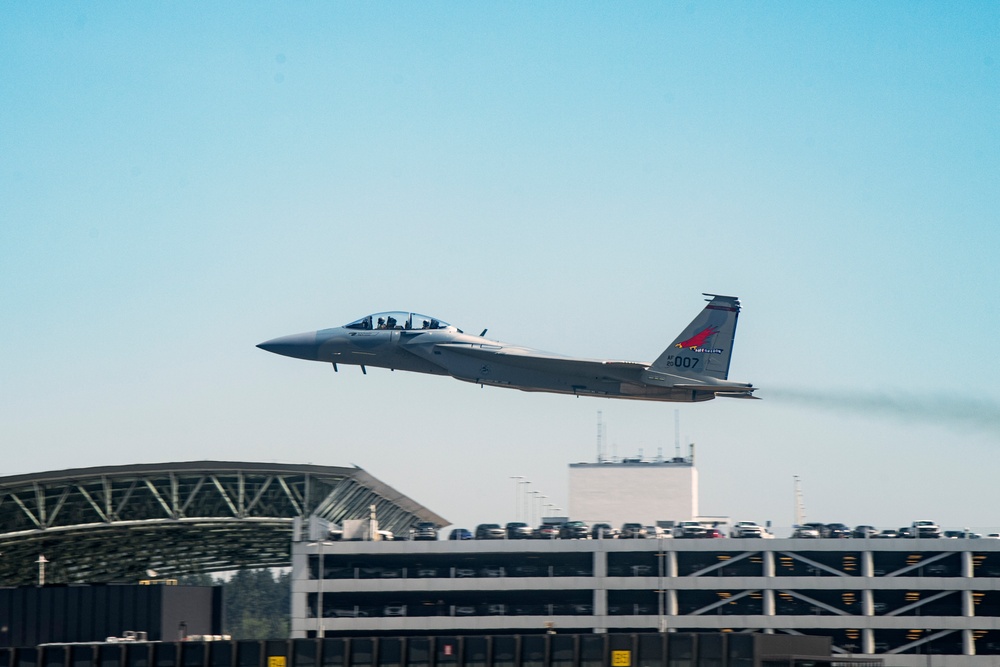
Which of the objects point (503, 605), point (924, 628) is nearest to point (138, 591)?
point (503, 605)

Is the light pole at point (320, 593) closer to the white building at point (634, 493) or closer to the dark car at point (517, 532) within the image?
the dark car at point (517, 532)

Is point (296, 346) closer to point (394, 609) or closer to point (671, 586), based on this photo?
point (394, 609)

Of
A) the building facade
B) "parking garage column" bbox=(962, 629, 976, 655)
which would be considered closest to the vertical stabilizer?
the building facade

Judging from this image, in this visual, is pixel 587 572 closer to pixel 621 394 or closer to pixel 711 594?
pixel 711 594

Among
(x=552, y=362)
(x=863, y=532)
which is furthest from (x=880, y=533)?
(x=552, y=362)

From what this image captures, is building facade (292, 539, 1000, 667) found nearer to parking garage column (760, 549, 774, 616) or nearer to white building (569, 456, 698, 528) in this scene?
parking garage column (760, 549, 774, 616)

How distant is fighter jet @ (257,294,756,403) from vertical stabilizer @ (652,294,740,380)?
0.04 m

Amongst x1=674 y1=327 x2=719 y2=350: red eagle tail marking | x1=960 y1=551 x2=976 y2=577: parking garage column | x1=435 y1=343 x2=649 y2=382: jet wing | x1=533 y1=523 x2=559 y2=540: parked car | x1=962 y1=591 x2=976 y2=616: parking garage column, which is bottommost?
x1=962 y1=591 x2=976 y2=616: parking garage column

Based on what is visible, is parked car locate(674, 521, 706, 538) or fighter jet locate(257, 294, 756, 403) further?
parked car locate(674, 521, 706, 538)

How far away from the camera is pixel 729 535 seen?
77.6 m

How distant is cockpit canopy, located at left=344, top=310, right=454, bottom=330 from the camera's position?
57844 mm

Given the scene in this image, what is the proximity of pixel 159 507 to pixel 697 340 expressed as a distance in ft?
149

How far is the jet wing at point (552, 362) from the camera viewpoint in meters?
55.2

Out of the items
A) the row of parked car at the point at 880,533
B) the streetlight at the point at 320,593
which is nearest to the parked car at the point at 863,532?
the row of parked car at the point at 880,533
